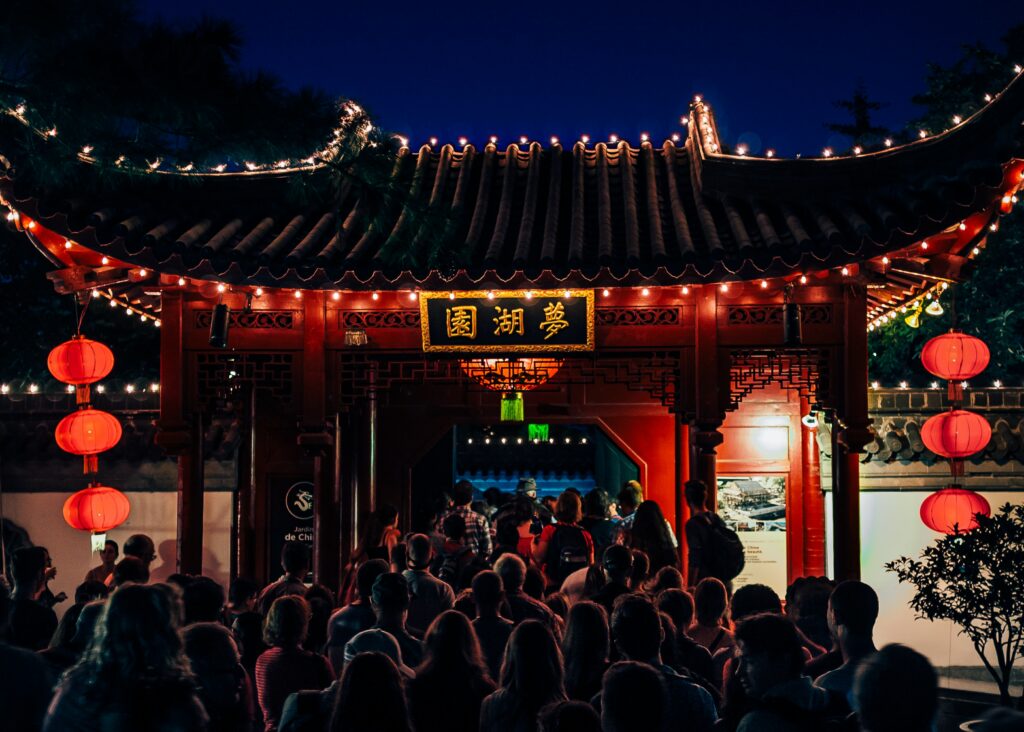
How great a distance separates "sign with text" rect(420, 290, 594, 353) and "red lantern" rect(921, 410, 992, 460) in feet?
12.5

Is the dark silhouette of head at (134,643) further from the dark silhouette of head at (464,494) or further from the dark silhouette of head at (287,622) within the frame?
the dark silhouette of head at (464,494)

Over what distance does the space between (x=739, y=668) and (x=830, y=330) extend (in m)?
5.93

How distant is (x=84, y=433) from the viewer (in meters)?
11.4

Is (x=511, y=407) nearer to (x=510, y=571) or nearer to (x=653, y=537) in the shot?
(x=653, y=537)

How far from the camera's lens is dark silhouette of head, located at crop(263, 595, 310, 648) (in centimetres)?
556

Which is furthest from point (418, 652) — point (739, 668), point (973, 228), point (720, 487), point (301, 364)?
point (720, 487)

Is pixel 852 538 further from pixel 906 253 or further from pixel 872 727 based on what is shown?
pixel 872 727

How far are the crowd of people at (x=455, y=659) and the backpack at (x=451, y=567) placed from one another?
1.10 meters

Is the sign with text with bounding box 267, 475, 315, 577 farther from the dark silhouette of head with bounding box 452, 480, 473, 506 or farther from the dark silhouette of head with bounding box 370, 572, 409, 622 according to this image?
the dark silhouette of head with bounding box 370, 572, 409, 622

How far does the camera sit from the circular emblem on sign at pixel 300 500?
45.4 ft

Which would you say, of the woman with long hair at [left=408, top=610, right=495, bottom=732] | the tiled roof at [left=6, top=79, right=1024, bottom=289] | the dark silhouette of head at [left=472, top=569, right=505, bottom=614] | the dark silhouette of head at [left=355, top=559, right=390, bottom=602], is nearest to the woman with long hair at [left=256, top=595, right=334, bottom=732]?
the woman with long hair at [left=408, top=610, right=495, bottom=732]

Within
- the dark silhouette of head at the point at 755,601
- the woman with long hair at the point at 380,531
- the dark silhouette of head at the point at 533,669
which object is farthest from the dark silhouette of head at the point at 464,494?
the dark silhouette of head at the point at 533,669

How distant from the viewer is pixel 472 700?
4.93 m

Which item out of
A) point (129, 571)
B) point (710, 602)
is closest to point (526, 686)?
point (710, 602)
